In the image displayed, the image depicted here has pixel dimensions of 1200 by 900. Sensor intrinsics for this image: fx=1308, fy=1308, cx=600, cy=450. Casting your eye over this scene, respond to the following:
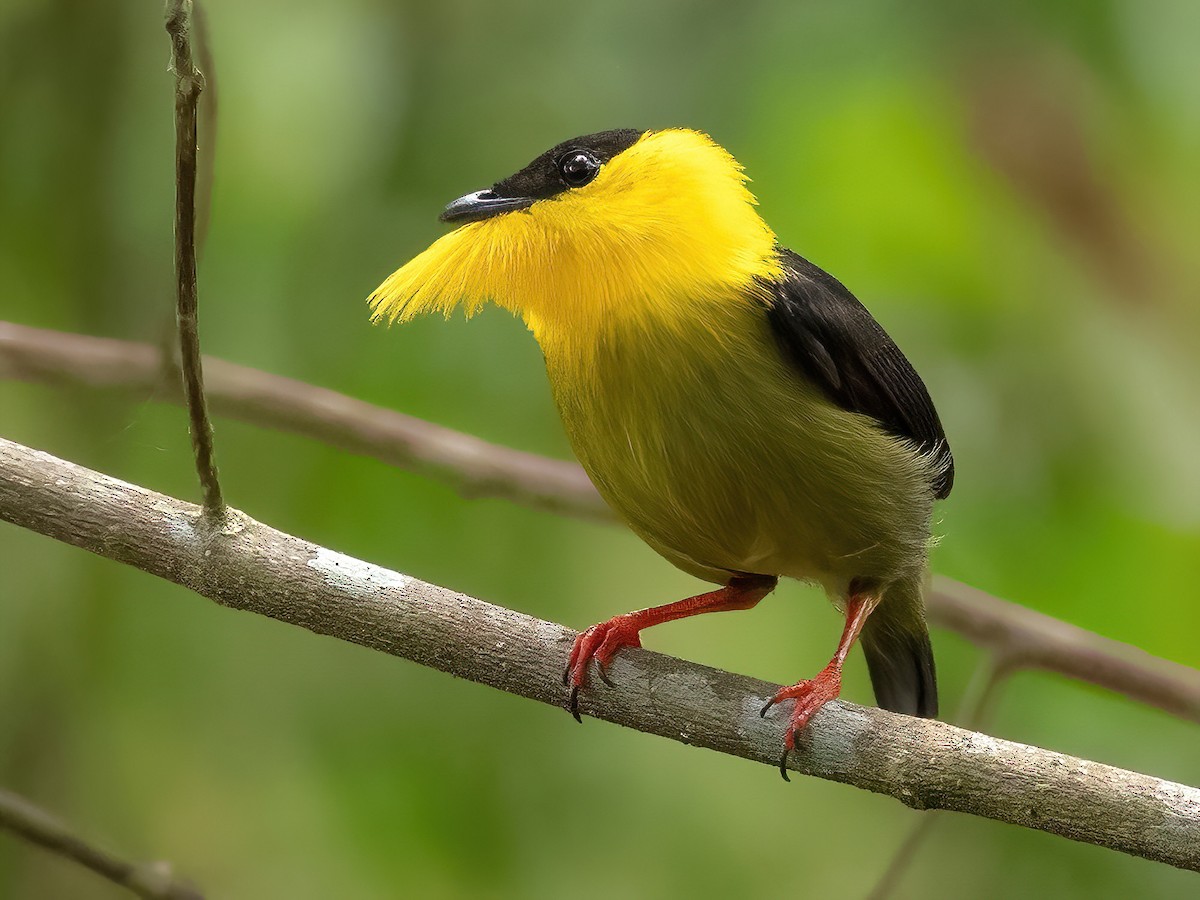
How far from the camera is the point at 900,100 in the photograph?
3469mm

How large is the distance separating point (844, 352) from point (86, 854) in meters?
1.68

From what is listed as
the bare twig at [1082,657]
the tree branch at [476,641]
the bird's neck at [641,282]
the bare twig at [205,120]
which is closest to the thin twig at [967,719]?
the bare twig at [1082,657]

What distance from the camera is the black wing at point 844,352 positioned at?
2445 millimetres

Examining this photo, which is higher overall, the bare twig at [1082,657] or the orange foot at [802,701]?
the orange foot at [802,701]

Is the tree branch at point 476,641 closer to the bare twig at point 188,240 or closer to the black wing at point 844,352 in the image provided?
the bare twig at point 188,240

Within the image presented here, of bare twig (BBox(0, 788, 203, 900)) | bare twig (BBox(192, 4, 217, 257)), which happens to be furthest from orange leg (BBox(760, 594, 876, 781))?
bare twig (BBox(192, 4, 217, 257))

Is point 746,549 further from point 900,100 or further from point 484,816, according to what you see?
point 900,100

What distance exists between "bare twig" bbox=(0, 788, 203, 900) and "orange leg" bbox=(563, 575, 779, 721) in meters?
0.84

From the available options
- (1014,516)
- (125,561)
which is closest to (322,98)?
(125,561)

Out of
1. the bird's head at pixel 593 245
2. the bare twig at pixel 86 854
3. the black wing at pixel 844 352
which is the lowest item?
the bare twig at pixel 86 854

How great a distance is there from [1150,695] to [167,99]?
2.82 m

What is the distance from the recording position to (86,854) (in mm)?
2375

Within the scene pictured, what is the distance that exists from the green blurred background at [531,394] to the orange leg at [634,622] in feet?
1.04

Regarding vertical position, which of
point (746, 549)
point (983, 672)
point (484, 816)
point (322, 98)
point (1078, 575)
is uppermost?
point (322, 98)
